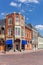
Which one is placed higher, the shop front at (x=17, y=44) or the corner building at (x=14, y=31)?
the corner building at (x=14, y=31)

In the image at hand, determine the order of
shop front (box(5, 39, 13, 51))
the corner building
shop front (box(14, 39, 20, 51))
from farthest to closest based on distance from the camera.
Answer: shop front (box(14, 39, 20, 51)) → the corner building → shop front (box(5, 39, 13, 51))

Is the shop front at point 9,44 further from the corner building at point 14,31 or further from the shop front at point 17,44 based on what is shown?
the shop front at point 17,44

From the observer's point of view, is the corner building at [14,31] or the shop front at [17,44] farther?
the shop front at [17,44]

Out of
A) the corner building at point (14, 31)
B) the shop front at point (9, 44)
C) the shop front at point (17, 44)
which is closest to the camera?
the shop front at point (9, 44)

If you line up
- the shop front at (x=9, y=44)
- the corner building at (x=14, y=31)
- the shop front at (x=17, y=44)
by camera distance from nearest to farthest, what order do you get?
the shop front at (x=9, y=44)
the corner building at (x=14, y=31)
the shop front at (x=17, y=44)

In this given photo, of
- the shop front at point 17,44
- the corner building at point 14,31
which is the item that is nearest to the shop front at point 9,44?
the corner building at point 14,31

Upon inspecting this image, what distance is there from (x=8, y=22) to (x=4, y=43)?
5.57 metres

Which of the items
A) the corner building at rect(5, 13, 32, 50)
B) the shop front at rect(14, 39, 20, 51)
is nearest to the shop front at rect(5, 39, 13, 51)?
the corner building at rect(5, 13, 32, 50)

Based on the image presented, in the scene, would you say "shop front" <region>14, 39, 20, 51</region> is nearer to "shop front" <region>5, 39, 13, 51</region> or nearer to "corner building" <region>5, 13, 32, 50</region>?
"corner building" <region>5, 13, 32, 50</region>

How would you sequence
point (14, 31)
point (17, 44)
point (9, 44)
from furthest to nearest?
point (17, 44)
point (9, 44)
point (14, 31)

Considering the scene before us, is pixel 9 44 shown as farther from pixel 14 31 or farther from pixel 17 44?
pixel 14 31

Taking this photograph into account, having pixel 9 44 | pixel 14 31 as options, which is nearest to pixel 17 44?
pixel 9 44

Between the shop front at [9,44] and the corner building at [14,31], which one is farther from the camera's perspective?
the corner building at [14,31]

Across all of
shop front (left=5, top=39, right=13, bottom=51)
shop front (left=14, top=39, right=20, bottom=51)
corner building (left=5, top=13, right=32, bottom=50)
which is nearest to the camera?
shop front (left=5, top=39, right=13, bottom=51)
